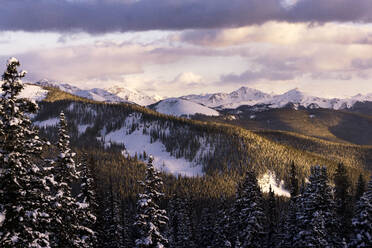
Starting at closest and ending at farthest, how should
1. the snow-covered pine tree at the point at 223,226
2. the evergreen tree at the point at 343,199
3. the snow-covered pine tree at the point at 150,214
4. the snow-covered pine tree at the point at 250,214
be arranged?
the snow-covered pine tree at the point at 150,214 → the snow-covered pine tree at the point at 250,214 → the snow-covered pine tree at the point at 223,226 → the evergreen tree at the point at 343,199

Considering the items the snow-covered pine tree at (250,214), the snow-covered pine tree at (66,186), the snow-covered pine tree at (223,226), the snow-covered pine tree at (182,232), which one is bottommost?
the snow-covered pine tree at (182,232)

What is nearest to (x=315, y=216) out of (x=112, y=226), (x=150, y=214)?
(x=150, y=214)

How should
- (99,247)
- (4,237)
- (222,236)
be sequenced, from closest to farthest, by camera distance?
1. (4,237)
2. (99,247)
3. (222,236)

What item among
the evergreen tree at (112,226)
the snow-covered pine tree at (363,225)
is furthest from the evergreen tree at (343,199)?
the evergreen tree at (112,226)

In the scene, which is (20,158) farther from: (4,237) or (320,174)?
(320,174)

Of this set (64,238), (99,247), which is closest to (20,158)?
(64,238)

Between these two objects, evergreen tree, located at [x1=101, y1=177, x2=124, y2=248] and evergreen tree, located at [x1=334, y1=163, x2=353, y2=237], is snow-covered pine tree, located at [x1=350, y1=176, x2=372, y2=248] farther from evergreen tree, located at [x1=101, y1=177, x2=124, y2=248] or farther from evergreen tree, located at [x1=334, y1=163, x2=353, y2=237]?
evergreen tree, located at [x1=101, y1=177, x2=124, y2=248]

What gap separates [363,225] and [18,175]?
102ft

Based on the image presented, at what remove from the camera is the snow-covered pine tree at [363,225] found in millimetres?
36188

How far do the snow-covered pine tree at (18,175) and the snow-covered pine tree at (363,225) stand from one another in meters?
28.7

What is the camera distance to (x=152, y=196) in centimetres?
3475

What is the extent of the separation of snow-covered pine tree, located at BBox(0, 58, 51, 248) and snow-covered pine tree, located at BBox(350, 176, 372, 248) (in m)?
28.7

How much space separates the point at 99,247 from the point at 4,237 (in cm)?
3692

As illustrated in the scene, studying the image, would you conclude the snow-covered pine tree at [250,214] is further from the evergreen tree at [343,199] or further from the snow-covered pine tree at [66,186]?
the evergreen tree at [343,199]
